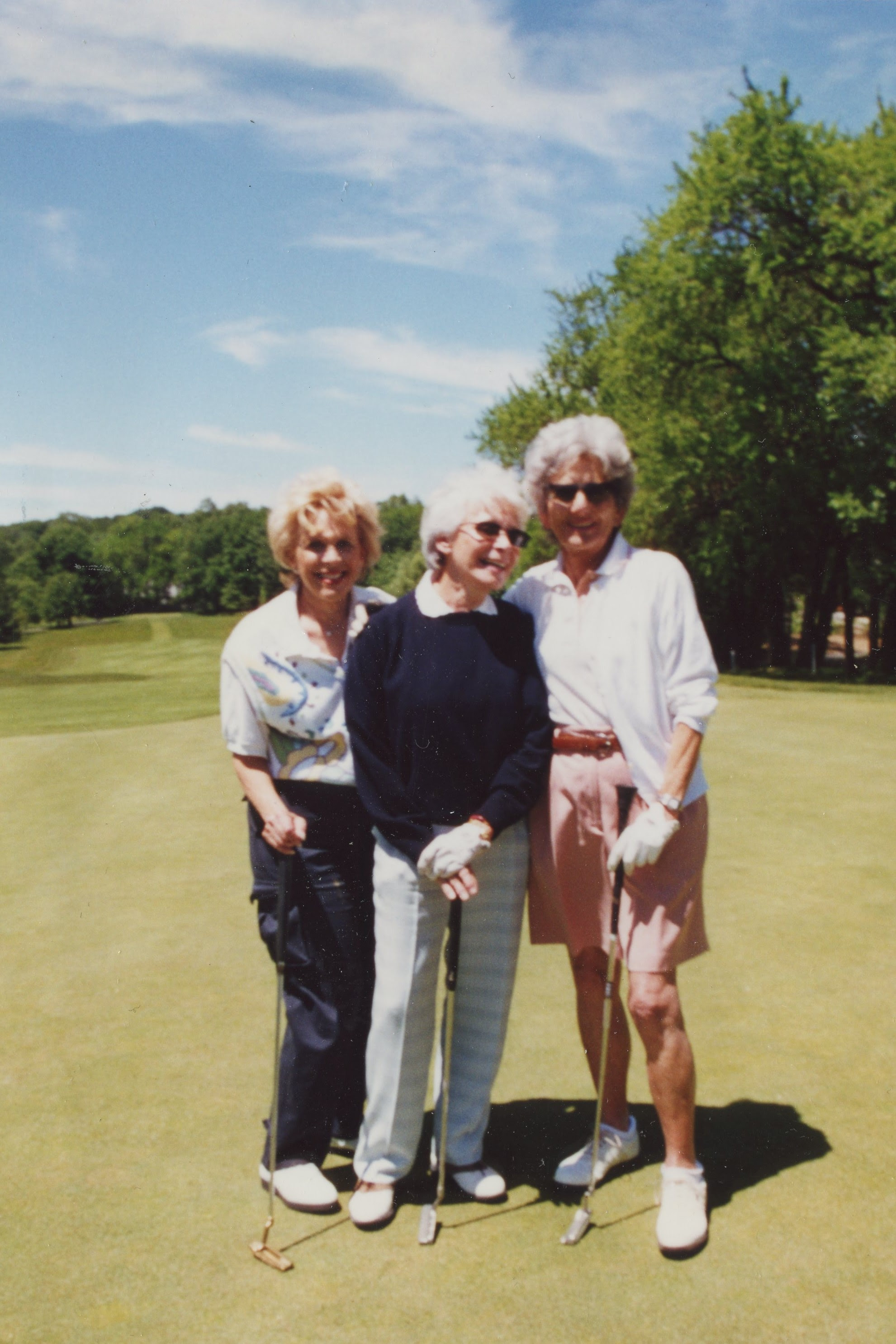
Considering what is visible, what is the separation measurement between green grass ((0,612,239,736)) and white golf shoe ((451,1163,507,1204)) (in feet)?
36.5

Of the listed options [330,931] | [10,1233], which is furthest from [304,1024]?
[10,1233]

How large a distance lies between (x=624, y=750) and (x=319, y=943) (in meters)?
1.02

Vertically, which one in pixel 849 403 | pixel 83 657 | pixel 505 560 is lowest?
pixel 83 657

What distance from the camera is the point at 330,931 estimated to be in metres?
3.28

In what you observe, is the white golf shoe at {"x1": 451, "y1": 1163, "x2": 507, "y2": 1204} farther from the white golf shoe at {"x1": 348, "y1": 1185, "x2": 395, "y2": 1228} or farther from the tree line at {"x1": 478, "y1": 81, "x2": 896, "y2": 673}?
the tree line at {"x1": 478, "y1": 81, "x2": 896, "y2": 673}

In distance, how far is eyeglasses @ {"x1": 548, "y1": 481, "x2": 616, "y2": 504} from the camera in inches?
123

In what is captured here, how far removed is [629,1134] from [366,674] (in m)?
1.53

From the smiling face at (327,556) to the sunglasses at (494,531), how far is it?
0.41 m

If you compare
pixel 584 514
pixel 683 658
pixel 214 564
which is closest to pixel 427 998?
pixel 683 658

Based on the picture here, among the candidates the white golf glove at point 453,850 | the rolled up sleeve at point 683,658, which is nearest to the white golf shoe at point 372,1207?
the white golf glove at point 453,850

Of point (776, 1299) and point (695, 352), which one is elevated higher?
point (695, 352)

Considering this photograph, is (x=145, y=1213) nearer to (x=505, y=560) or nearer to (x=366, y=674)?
(x=366, y=674)

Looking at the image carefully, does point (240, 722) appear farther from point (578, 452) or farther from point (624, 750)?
point (578, 452)

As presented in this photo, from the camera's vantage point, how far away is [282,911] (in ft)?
10.4
